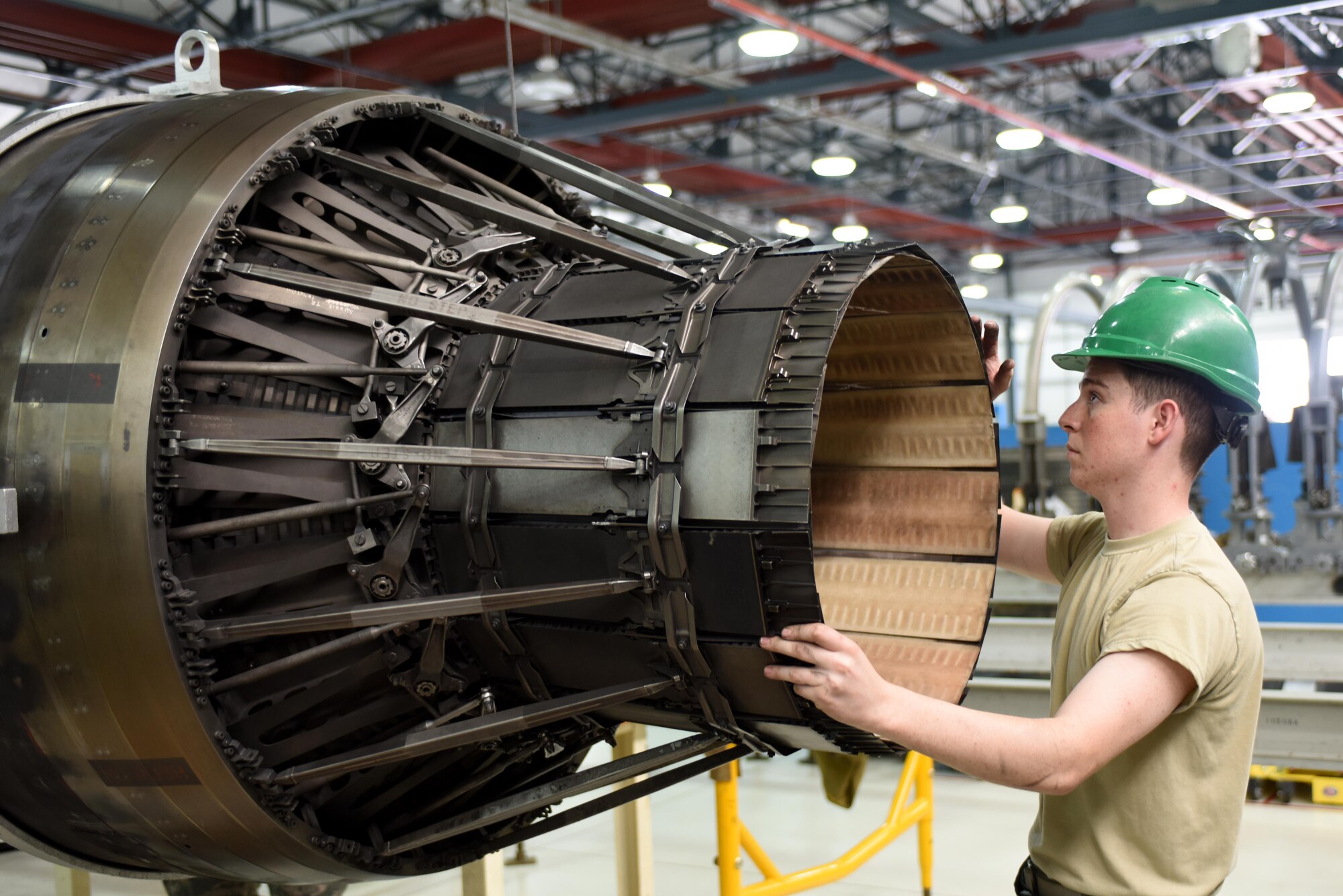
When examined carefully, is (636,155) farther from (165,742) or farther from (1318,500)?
(165,742)

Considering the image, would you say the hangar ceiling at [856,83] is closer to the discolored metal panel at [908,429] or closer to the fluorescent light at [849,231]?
the fluorescent light at [849,231]

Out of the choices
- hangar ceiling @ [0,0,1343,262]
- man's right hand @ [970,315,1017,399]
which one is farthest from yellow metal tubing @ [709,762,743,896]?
hangar ceiling @ [0,0,1343,262]

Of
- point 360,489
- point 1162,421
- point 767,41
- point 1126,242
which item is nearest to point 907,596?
point 1162,421

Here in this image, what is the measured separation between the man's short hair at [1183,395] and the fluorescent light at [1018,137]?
1150 centimetres

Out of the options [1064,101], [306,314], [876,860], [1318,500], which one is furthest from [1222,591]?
[1064,101]

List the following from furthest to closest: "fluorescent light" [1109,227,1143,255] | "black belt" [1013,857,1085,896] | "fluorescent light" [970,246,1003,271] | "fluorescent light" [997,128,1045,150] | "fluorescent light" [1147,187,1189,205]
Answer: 1. "fluorescent light" [970,246,1003,271]
2. "fluorescent light" [1109,227,1143,255]
3. "fluorescent light" [1147,187,1189,205]
4. "fluorescent light" [997,128,1045,150]
5. "black belt" [1013,857,1085,896]

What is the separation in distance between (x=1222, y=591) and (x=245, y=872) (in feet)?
6.68

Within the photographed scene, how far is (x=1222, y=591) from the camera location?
2.32 metres

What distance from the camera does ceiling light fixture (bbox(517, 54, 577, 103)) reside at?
10062 millimetres

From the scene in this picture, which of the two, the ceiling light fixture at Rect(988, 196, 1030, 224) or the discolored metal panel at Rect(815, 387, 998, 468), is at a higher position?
the ceiling light fixture at Rect(988, 196, 1030, 224)

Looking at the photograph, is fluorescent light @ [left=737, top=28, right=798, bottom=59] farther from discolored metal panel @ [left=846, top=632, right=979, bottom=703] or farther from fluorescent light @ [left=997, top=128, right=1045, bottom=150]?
discolored metal panel @ [left=846, top=632, right=979, bottom=703]

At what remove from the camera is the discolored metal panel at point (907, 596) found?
2963 mm

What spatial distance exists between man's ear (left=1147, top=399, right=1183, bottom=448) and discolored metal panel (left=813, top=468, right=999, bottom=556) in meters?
0.57

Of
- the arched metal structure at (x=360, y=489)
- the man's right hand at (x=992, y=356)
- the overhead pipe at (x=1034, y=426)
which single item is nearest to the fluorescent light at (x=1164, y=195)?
the overhead pipe at (x=1034, y=426)
